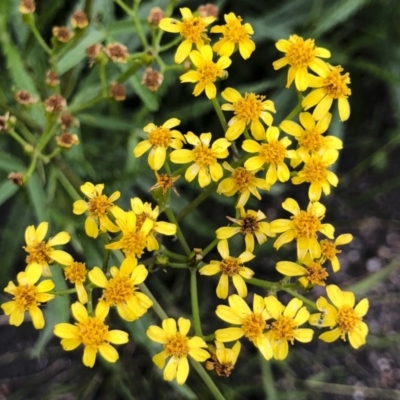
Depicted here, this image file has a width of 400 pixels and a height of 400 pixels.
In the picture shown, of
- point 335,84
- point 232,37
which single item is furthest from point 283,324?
Result: point 232,37

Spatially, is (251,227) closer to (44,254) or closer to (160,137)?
(160,137)

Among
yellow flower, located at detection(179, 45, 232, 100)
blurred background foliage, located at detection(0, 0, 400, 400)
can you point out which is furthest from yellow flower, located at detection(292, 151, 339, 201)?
blurred background foliage, located at detection(0, 0, 400, 400)

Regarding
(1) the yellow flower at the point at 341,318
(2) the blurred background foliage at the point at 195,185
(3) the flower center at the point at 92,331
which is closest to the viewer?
(3) the flower center at the point at 92,331

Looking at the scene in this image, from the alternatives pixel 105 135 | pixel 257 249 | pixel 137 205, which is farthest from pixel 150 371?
pixel 137 205

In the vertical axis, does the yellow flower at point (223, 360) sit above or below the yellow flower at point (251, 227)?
below

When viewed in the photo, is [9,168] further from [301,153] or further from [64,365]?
[64,365]

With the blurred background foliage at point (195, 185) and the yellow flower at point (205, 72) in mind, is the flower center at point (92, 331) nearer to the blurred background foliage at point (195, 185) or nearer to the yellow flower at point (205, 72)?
the blurred background foliage at point (195, 185)

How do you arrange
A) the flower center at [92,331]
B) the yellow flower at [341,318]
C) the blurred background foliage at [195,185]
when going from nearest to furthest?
the flower center at [92,331]
the yellow flower at [341,318]
the blurred background foliage at [195,185]

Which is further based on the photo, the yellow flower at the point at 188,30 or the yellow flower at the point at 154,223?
the yellow flower at the point at 188,30

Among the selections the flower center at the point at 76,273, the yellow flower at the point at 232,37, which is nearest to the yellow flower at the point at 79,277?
the flower center at the point at 76,273
